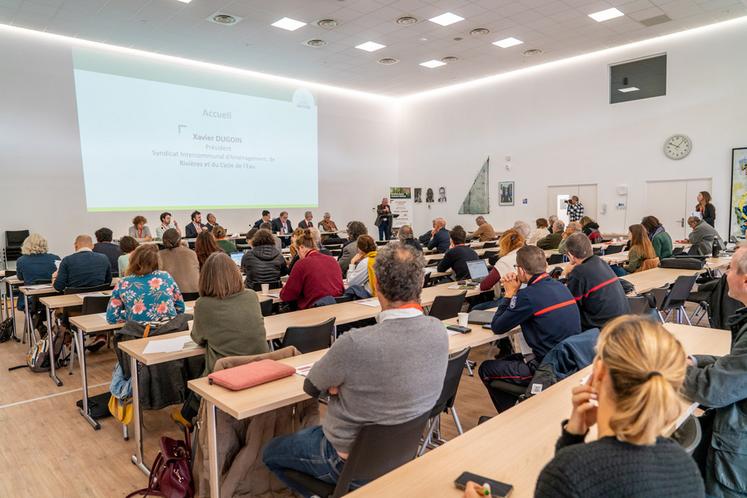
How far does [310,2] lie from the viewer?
8.25m

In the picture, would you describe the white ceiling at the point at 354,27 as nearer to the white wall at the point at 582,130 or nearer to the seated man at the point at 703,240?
the white wall at the point at 582,130

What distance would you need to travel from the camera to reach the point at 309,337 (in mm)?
3518

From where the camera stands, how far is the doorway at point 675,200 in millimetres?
10562

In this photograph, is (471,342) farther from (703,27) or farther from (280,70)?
(280,70)

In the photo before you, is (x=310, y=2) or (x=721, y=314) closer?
(x=721, y=314)

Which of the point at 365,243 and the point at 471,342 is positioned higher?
the point at 365,243

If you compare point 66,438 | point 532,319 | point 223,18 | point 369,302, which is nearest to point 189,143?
point 223,18

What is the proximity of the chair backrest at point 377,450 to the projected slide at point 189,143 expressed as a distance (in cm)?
1052

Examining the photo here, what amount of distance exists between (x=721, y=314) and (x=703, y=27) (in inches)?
345

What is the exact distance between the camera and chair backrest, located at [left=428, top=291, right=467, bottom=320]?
4520 millimetres

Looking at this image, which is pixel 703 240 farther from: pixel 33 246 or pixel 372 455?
pixel 33 246

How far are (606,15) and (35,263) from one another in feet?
32.4

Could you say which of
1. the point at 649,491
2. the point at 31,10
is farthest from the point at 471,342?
the point at 31,10

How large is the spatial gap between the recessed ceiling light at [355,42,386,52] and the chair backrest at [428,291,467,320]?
295 inches
